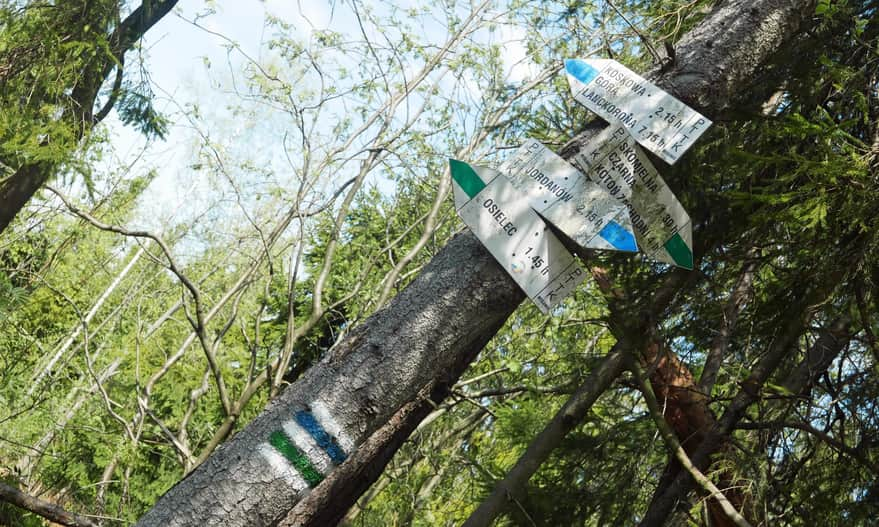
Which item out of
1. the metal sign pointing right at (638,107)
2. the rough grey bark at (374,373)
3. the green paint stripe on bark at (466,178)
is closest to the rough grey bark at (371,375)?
the rough grey bark at (374,373)

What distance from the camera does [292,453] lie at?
1977 mm

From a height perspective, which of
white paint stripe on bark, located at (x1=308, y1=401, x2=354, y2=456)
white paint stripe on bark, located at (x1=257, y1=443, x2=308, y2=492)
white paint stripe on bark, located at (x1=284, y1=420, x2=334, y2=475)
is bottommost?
white paint stripe on bark, located at (x1=257, y1=443, x2=308, y2=492)

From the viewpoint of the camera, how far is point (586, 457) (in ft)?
12.7

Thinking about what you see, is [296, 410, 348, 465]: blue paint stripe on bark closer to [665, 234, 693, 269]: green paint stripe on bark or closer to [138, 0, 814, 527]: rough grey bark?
[138, 0, 814, 527]: rough grey bark

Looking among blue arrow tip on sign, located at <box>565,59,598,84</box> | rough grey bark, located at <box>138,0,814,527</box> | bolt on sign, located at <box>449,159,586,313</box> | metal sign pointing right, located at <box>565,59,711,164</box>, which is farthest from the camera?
blue arrow tip on sign, located at <box>565,59,598,84</box>

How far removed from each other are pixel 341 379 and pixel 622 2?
3.61 m

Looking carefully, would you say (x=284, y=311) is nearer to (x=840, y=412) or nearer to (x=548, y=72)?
(x=548, y=72)

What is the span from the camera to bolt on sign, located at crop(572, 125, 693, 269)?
2.28 meters

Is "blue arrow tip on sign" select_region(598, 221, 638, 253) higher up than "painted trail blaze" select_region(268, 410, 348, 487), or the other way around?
"blue arrow tip on sign" select_region(598, 221, 638, 253)

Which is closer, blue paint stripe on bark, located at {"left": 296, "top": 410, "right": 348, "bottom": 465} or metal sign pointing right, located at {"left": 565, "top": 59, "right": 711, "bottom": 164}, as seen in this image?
blue paint stripe on bark, located at {"left": 296, "top": 410, "right": 348, "bottom": 465}

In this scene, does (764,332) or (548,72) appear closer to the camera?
(764,332)

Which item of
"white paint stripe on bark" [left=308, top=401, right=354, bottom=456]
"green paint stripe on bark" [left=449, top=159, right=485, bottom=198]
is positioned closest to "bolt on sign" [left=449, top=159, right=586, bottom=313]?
"green paint stripe on bark" [left=449, top=159, right=485, bottom=198]

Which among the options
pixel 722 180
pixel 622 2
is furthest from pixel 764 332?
pixel 622 2

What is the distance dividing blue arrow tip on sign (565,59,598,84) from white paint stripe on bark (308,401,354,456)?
1231 mm
